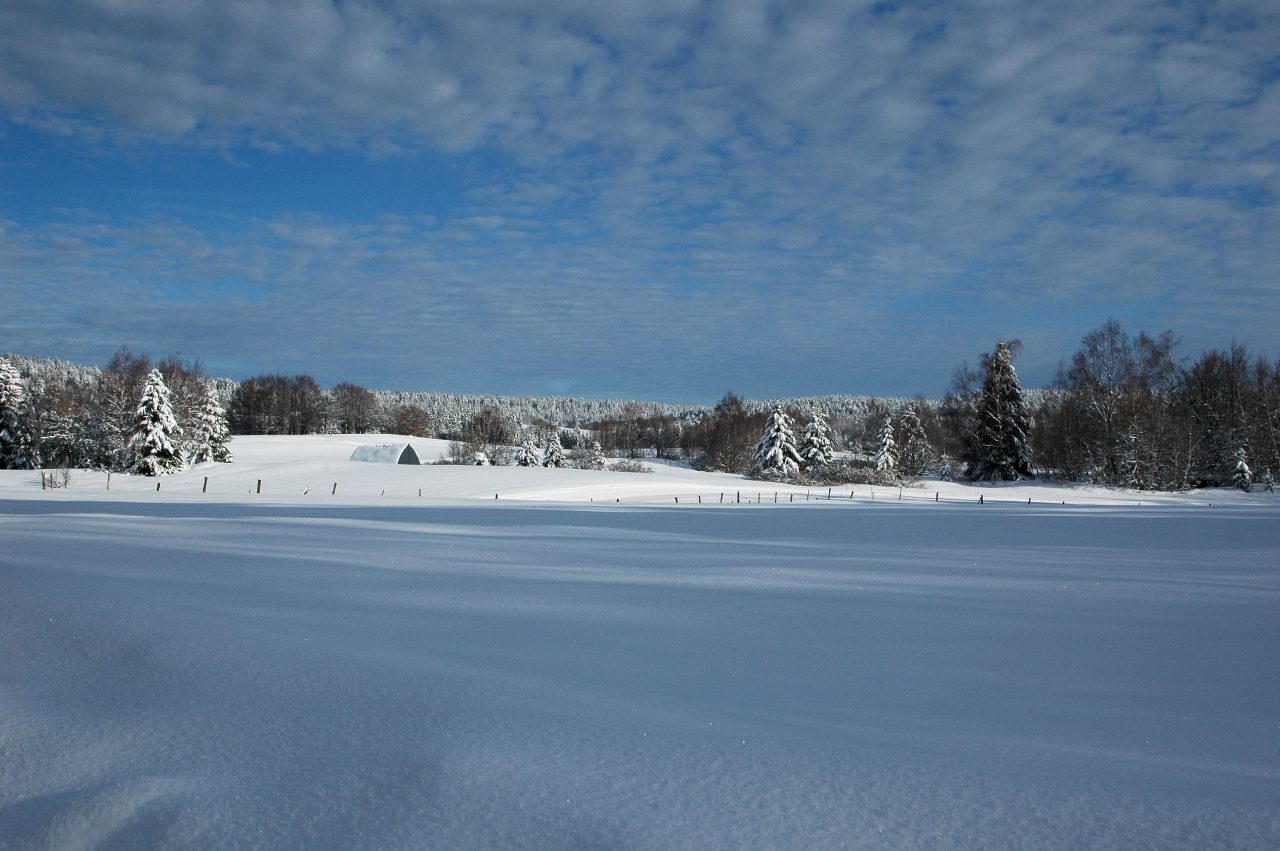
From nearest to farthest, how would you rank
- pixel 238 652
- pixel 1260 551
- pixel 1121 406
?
pixel 238 652
pixel 1260 551
pixel 1121 406

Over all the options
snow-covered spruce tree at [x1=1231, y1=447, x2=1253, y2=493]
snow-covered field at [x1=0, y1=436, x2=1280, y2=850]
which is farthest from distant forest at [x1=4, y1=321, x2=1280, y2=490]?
snow-covered field at [x1=0, y1=436, x2=1280, y2=850]

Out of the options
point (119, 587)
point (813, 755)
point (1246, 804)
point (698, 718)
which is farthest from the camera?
point (119, 587)

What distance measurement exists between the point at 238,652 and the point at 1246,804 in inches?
227

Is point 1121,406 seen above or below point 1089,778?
above

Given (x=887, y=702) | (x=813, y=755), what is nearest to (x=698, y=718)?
(x=813, y=755)

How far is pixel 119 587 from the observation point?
24.7ft

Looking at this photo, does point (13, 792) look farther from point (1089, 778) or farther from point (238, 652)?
point (1089, 778)

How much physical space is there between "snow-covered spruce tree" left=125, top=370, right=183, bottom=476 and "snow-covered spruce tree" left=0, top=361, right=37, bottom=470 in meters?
11.5

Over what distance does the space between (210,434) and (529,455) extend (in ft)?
76.3

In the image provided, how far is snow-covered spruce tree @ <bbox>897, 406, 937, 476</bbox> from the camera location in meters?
62.8

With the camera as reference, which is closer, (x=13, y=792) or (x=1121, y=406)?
(x=13, y=792)

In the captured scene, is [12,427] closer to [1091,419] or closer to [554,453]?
[554,453]

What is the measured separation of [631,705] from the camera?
4391 mm

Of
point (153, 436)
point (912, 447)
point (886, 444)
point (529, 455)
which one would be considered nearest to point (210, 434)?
point (153, 436)
